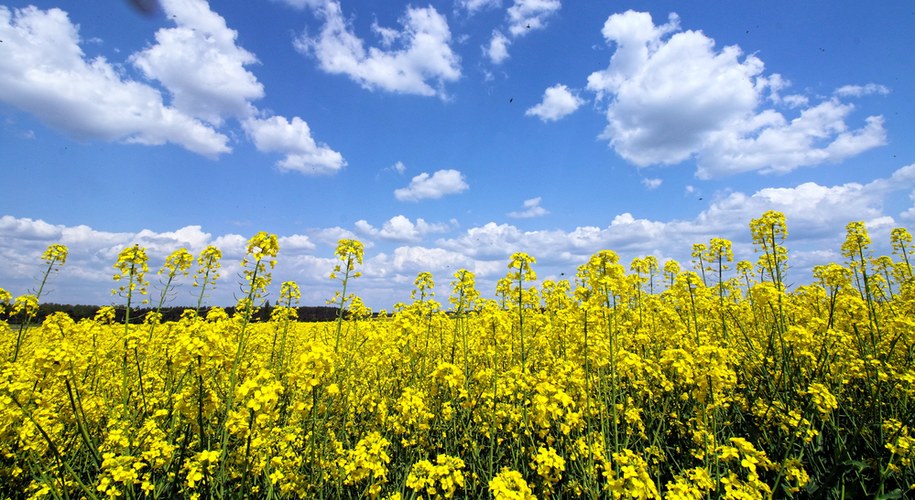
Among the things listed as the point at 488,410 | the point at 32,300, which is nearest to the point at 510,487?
the point at 488,410

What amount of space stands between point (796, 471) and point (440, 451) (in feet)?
11.2

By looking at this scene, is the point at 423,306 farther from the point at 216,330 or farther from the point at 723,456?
the point at 723,456

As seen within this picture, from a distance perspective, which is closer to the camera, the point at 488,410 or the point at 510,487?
the point at 510,487

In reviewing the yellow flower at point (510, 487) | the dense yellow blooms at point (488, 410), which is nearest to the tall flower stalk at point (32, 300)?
the dense yellow blooms at point (488, 410)

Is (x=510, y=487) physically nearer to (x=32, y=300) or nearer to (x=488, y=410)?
(x=488, y=410)

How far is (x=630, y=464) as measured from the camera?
306 cm

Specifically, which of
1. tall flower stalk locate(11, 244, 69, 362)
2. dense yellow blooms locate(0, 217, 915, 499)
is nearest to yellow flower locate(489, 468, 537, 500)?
dense yellow blooms locate(0, 217, 915, 499)

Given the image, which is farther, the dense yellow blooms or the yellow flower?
the dense yellow blooms

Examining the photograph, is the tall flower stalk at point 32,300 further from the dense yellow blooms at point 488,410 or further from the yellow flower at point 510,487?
the yellow flower at point 510,487

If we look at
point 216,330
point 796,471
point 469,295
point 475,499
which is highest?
point 469,295

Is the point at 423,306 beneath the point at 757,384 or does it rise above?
above

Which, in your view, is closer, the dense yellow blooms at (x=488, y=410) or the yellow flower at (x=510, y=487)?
the yellow flower at (x=510, y=487)

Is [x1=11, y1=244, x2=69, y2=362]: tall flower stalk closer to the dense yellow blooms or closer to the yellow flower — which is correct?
the dense yellow blooms

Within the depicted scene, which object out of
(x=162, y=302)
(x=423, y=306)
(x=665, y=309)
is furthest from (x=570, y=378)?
(x=162, y=302)
